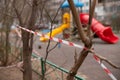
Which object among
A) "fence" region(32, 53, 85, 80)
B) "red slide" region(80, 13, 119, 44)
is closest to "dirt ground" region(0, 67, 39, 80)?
"fence" region(32, 53, 85, 80)

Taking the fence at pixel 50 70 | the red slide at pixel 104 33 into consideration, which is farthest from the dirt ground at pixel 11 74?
the red slide at pixel 104 33

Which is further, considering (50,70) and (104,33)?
(104,33)

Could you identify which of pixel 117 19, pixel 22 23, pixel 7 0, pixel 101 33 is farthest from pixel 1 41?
pixel 117 19

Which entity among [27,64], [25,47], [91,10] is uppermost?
[91,10]

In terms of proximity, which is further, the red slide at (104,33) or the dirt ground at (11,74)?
the red slide at (104,33)

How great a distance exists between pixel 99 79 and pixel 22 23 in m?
3.02

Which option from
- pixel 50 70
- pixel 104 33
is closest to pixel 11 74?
pixel 50 70

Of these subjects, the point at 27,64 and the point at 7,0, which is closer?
the point at 27,64

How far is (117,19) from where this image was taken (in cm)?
2762

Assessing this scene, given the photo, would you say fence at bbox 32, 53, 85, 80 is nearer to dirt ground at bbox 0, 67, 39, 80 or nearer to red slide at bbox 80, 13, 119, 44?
dirt ground at bbox 0, 67, 39, 80

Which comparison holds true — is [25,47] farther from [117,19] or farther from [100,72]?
[117,19]

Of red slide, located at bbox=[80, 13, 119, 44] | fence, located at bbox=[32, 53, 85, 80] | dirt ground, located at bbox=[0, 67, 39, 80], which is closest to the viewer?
fence, located at bbox=[32, 53, 85, 80]

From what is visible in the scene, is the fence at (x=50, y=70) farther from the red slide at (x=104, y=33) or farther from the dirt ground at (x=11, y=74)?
the red slide at (x=104, y=33)

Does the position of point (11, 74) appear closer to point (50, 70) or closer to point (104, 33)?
point (50, 70)
